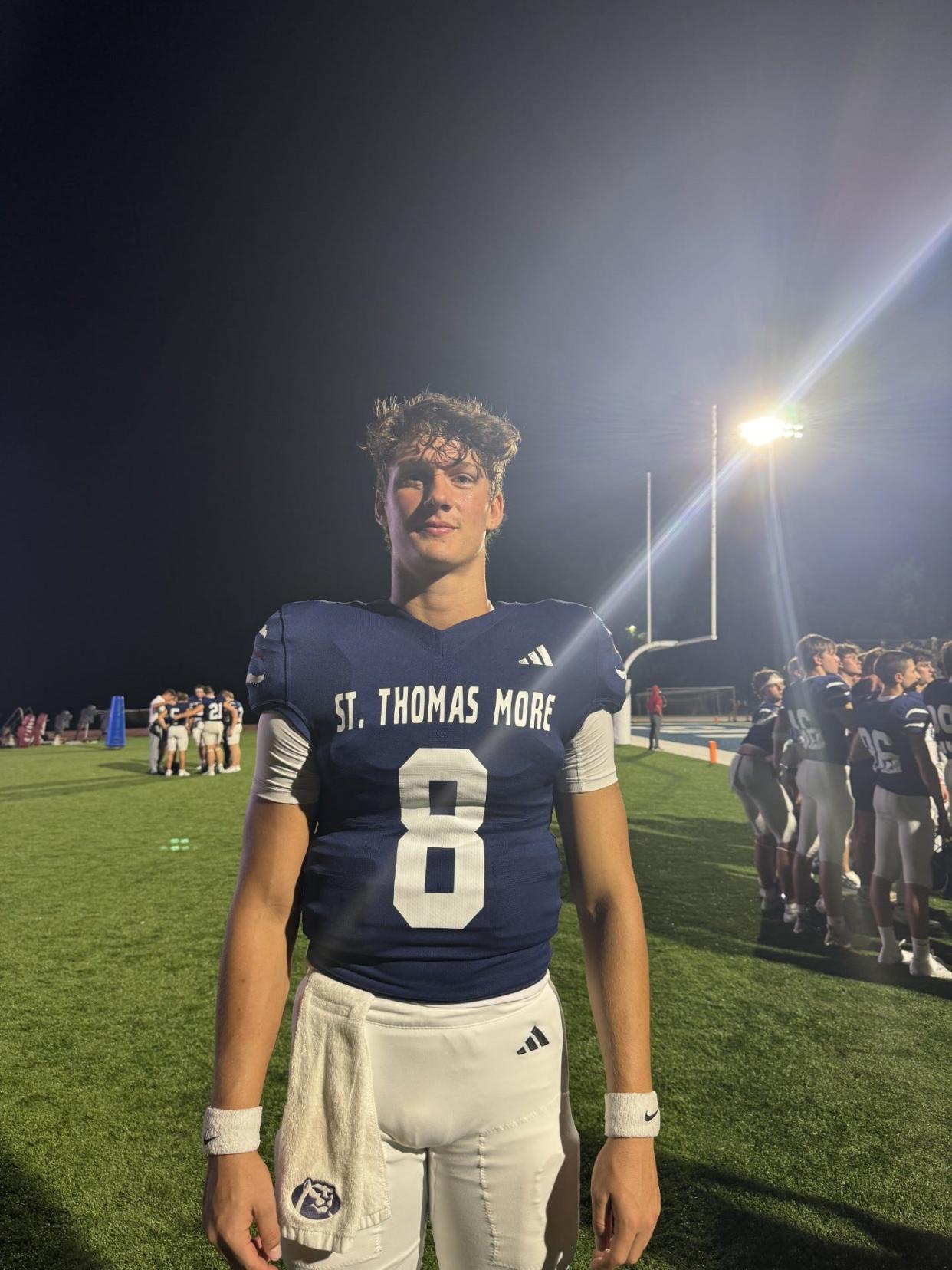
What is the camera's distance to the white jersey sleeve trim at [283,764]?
1.43 m

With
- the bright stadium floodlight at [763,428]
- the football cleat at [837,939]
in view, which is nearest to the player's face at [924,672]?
the football cleat at [837,939]

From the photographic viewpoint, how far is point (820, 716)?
593 cm

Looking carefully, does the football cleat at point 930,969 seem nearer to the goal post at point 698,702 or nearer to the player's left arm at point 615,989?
the player's left arm at point 615,989

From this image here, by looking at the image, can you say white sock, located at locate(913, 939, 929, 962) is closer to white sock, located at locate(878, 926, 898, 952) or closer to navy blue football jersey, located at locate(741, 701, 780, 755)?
white sock, located at locate(878, 926, 898, 952)

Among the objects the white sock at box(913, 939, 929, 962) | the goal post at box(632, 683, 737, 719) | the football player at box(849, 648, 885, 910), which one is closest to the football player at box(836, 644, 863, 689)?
the football player at box(849, 648, 885, 910)

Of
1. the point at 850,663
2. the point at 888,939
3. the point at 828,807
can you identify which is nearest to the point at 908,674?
the point at 828,807

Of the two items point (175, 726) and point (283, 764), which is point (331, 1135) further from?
point (175, 726)

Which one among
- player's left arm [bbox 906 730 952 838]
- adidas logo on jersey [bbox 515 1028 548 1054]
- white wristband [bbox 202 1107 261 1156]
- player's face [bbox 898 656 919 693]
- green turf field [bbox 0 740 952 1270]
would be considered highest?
player's face [bbox 898 656 919 693]

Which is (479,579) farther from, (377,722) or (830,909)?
(830,909)

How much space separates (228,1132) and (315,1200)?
0.18 m

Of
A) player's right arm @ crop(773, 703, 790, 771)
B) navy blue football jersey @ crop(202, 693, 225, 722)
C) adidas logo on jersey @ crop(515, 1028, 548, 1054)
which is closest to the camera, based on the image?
adidas logo on jersey @ crop(515, 1028, 548, 1054)

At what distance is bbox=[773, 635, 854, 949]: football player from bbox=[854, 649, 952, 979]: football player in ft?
0.75

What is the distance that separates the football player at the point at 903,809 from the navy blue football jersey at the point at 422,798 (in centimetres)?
490

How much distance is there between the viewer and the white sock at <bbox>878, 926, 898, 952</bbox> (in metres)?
5.61
